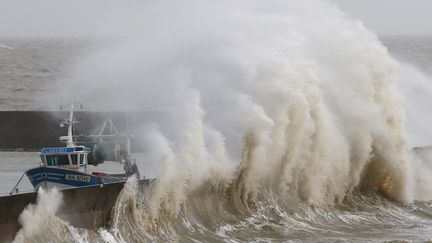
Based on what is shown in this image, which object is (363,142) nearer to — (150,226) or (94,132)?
(150,226)

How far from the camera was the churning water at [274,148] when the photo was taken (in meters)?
18.4

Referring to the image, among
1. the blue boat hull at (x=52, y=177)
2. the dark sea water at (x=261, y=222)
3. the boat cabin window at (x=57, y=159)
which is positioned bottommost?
the dark sea water at (x=261, y=222)

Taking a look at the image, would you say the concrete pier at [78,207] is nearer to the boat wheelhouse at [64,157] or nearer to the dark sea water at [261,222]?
the dark sea water at [261,222]

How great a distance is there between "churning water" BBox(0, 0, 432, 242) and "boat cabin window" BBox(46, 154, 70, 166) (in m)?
1.71

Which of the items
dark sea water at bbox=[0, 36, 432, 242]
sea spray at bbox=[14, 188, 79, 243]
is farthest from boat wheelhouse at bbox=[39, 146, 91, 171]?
sea spray at bbox=[14, 188, 79, 243]

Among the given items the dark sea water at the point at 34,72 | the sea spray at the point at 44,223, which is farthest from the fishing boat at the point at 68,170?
the dark sea water at the point at 34,72

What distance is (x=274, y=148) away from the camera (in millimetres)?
21297

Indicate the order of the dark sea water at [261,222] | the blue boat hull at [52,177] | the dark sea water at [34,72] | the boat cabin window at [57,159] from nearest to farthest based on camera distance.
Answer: the dark sea water at [261,222] < the blue boat hull at [52,177] < the boat cabin window at [57,159] < the dark sea water at [34,72]

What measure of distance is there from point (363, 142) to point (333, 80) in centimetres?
166

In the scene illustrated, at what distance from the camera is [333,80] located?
24.2m

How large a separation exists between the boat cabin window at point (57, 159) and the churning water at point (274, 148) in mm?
1706

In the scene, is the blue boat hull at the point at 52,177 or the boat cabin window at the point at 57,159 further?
the boat cabin window at the point at 57,159

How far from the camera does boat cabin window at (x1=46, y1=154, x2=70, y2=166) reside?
2041cm

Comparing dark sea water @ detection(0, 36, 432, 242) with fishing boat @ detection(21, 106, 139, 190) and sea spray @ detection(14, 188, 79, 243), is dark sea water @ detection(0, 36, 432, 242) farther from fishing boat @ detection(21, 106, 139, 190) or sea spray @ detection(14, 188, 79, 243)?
fishing boat @ detection(21, 106, 139, 190)
